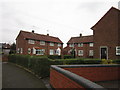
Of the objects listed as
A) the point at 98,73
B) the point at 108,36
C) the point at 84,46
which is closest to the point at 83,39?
the point at 84,46

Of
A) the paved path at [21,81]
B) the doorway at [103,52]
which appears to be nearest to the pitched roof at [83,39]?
the doorway at [103,52]

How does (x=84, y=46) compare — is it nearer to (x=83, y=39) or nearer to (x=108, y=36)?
(x=83, y=39)

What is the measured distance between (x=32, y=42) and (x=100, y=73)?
27081 millimetres

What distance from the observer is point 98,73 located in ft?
Result: 25.8

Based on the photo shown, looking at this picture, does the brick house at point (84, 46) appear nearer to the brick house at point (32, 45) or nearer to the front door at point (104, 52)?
the brick house at point (32, 45)

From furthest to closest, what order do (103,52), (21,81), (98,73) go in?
(103,52), (21,81), (98,73)

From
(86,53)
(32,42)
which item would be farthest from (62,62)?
(86,53)

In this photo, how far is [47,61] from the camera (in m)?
9.82

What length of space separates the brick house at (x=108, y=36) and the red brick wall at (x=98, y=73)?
30.7ft

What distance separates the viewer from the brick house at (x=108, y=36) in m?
16.6

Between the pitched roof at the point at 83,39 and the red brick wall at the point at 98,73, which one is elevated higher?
the pitched roof at the point at 83,39

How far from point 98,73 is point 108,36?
38.0ft

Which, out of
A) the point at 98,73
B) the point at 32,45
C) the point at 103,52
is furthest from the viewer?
the point at 32,45

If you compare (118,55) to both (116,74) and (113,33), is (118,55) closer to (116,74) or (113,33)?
(113,33)
